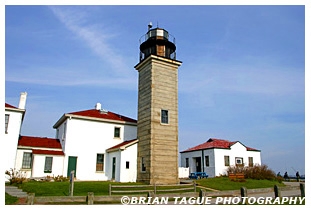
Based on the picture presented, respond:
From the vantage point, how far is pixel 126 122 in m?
23.7

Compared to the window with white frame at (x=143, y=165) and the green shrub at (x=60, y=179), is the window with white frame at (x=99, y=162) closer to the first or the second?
the green shrub at (x=60, y=179)

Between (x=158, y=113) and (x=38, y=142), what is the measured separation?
10.6 metres

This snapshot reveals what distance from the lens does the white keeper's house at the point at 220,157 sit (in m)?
27.5

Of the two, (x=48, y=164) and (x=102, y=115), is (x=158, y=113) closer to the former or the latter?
(x=102, y=115)

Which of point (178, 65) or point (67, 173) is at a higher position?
point (178, 65)

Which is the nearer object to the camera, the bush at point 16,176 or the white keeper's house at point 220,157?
the bush at point 16,176

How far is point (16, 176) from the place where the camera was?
60.0 ft

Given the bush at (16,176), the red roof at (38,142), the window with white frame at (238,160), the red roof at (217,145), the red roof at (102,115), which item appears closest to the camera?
the bush at (16,176)

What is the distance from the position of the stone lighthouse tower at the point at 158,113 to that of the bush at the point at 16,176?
8.35m

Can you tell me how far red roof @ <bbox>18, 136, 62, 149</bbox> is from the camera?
67.9 ft

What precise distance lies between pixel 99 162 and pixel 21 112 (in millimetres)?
7363

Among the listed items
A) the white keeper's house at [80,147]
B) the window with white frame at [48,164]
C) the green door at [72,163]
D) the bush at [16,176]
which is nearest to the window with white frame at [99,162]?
the white keeper's house at [80,147]
